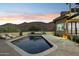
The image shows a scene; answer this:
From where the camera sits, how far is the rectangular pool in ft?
28.2

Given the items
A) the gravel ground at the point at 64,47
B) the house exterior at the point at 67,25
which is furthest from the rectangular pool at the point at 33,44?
the house exterior at the point at 67,25

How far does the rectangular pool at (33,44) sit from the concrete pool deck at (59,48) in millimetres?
281

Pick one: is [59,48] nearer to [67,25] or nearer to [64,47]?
[64,47]

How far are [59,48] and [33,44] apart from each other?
3.59ft

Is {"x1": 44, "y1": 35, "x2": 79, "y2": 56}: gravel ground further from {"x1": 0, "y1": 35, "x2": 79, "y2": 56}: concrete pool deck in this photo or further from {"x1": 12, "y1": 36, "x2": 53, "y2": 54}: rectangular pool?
{"x1": 12, "y1": 36, "x2": 53, "y2": 54}: rectangular pool

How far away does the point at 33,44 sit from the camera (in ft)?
29.6

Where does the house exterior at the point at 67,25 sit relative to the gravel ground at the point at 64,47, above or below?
above

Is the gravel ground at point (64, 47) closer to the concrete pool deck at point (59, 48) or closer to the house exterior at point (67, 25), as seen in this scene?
the concrete pool deck at point (59, 48)

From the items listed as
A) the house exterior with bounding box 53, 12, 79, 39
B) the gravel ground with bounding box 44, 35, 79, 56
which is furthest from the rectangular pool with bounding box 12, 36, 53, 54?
the house exterior with bounding box 53, 12, 79, 39

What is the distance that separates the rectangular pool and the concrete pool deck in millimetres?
281

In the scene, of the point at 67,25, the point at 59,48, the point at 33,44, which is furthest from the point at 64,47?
the point at 33,44

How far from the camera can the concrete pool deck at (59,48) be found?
8.20 meters

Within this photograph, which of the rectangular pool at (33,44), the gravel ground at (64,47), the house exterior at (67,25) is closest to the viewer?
the gravel ground at (64,47)

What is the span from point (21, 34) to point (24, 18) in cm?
69
